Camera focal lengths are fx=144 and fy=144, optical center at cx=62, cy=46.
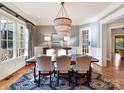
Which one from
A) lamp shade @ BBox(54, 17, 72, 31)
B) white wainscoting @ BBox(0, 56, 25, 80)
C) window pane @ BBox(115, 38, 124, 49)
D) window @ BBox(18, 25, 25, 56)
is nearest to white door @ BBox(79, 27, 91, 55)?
window @ BBox(18, 25, 25, 56)

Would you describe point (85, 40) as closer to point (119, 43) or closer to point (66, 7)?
point (66, 7)

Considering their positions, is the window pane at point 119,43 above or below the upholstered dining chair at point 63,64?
above

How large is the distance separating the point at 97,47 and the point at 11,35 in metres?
4.46

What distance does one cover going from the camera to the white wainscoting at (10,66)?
4864 millimetres

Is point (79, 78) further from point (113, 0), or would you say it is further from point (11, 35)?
point (11, 35)

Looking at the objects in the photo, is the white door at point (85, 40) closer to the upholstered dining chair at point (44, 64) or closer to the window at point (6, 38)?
the window at point (6, 38)

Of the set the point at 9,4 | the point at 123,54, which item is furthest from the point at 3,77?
the point at 123,54

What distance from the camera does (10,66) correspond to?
5621 mm

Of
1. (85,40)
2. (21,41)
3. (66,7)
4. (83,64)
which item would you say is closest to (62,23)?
(83,64)

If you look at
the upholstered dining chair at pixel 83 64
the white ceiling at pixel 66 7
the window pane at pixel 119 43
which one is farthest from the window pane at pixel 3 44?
the window pane at pixel 119 43

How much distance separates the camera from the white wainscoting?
16.0 feet

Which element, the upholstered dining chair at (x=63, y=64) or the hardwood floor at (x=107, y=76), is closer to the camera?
the upholstered dining chair at (x=63, y=64)

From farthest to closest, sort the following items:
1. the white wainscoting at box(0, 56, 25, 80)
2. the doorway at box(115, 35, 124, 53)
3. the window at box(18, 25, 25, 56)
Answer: the doorway at box(115, 35, 124, 53) → the window at box(18, 25, 25, 56) → the white wainscoting at box(0, 56, 25, 80)

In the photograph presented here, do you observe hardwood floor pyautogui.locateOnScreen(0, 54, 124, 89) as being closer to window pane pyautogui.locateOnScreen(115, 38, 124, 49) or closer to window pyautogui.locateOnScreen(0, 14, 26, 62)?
window pyautogui.locateOnScreen(0, 14, 26, 62)
